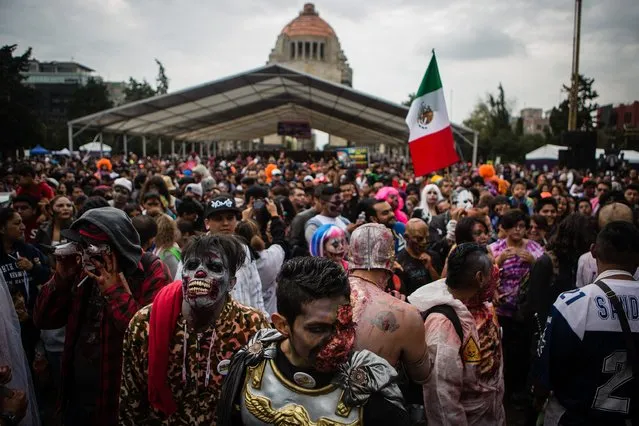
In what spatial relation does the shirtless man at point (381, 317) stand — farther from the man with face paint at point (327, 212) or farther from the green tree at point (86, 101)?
the green tree at point (86, 101)

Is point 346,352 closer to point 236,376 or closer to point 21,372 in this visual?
point 236,376

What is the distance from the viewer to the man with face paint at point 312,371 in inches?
65.4

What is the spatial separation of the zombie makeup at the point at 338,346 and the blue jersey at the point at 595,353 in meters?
1.54

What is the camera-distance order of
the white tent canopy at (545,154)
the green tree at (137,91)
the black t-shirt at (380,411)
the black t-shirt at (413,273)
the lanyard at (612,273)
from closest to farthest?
the black t-shirt at (380,411) → the lanyard at (612,273) → the black t-shirt at (413,273) → the white tent canopy at (545,154) → the green tree at (137,91)

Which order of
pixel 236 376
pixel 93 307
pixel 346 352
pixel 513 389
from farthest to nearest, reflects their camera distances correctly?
pixel 513 389
pixel 93 307
pixel 236 376
pixel 346 352

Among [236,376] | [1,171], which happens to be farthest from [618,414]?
[1,171]

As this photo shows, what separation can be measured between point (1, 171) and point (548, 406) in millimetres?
13144

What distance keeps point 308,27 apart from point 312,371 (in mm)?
89314

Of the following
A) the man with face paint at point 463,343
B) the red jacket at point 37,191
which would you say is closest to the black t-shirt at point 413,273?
the man with face paint at point 463,343

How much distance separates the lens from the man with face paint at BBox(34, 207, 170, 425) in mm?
2553

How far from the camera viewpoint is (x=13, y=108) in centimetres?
2733

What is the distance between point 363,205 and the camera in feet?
18.9

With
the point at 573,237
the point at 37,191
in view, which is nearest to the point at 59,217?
the point at 37,191

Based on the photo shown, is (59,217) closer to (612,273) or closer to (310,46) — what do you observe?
(612,273)
